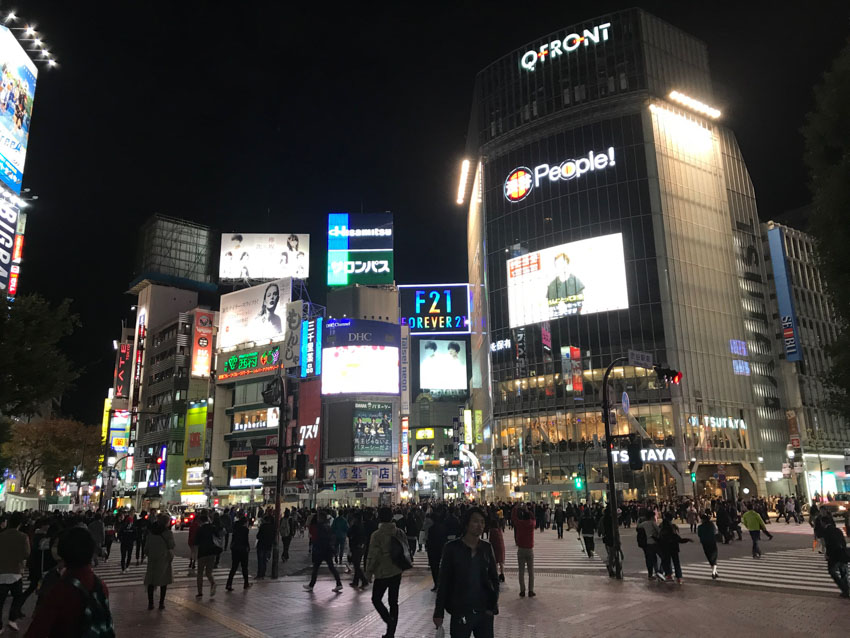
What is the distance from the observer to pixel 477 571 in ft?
19.1

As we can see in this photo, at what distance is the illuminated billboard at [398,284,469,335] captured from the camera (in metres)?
104

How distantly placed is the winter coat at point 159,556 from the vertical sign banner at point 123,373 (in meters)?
99.0

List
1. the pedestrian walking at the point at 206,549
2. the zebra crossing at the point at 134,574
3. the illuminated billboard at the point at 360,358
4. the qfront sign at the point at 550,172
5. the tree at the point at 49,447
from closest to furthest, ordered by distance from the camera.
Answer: the pedestrian walking at the point at 206,549 → the zebra crossing at the point at 134,574 → the tree at the point at 49,447 → the qfront sign at the point at 550,172 → the illuminated billboard at the point at 360,358

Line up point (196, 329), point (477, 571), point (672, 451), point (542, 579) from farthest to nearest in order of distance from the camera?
point (196, 329)
point (672, 451)
point (542, 579)
point (477, 571)

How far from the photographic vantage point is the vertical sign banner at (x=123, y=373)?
4053 inches

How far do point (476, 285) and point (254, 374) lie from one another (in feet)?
112

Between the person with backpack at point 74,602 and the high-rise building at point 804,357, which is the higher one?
the high-rise building at point 804,357

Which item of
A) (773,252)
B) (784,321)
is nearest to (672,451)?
(784,321)

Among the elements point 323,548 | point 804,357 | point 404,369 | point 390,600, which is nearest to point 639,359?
point 323,548

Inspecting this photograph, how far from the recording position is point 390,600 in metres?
8.48

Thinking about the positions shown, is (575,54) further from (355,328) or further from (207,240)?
(207,240)

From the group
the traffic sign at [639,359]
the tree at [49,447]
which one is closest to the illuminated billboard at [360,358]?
the tree at [49,447]

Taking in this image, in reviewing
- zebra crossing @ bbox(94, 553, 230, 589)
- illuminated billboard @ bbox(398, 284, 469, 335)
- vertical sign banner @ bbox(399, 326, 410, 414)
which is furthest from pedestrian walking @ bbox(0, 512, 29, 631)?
illuminated billboard @ bbox(398, 284, 469, 335)

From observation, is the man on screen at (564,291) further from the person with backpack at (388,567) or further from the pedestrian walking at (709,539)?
the person with backpack at (388,567)
